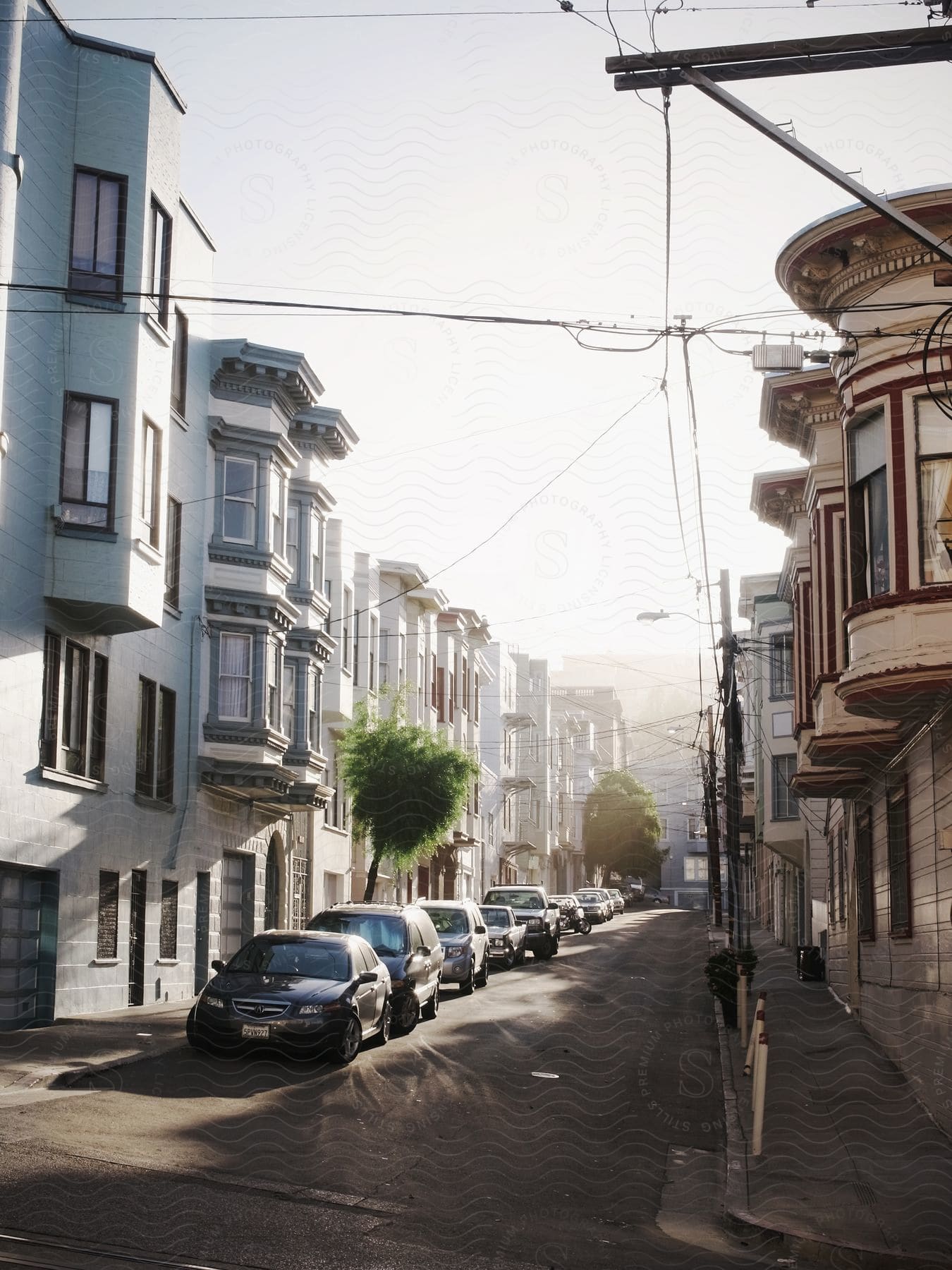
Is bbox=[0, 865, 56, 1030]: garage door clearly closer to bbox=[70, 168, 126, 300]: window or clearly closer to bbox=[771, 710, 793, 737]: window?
bbox=[70, 168, 126, 300]: window

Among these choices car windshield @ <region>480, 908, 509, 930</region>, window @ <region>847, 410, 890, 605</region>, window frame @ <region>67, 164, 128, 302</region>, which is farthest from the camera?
car windshield @ <region>480, 908, 509, 930</region>

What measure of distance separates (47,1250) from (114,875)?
17.7 m

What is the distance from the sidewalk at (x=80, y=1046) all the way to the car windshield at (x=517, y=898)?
64.2ft

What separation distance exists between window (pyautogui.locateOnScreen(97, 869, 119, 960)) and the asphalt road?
6.68m

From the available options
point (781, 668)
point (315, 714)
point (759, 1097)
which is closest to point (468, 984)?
point (315, 714)

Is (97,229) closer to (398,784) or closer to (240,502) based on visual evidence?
(240,502)

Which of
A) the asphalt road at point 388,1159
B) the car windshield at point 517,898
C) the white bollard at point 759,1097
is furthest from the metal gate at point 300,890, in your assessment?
the white bollard at point 759,1097

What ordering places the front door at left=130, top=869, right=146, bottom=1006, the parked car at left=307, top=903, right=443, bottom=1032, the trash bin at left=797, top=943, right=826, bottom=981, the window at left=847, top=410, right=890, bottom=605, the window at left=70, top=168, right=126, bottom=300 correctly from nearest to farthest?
the window at left=847, top=410, right=890, bottom=605
the parked car at left=307, top=903, right=443, bottom=1032
the window at left=70, top=168, right=126, bottom=300
the front door at left=130, top=869, right=146, bottom=1006
the trash bin at left=797, top=943, right=826, bottom=981

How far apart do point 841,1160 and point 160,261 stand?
18.1 metres

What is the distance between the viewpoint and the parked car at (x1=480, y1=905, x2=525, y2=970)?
3728 cm

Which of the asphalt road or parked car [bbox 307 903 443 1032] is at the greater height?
parked car [bbox 307 903 443 1032]

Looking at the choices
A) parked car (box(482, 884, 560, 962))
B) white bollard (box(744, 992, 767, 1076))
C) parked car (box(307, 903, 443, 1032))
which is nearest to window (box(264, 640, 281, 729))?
parked car (box(307, 903, 443, 1032))

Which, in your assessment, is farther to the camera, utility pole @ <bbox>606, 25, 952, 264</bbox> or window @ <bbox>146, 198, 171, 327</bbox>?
window @ <bbox>146, 198, 171, 327</bbox>

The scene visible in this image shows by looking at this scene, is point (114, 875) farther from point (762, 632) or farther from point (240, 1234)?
point (762, 632)
